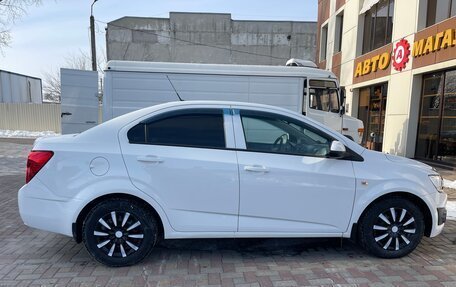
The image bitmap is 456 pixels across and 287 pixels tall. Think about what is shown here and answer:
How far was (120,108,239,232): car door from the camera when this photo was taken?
329 centimetres

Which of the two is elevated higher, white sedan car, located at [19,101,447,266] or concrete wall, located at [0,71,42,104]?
concrete wall, located at [0,71,42,104]

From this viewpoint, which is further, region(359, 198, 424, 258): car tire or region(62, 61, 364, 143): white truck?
region(62, 61, 364, 143): white truck

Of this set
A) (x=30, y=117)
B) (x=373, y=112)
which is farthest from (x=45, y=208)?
(x=30, y=117)

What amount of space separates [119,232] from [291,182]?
1.81m

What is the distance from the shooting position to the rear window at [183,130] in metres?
3.41

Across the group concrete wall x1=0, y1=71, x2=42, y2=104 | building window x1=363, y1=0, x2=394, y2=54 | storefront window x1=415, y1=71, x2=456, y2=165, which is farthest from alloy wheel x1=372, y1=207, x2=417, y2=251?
concrete wall x1=0, y1=71, x2=42, y2=104

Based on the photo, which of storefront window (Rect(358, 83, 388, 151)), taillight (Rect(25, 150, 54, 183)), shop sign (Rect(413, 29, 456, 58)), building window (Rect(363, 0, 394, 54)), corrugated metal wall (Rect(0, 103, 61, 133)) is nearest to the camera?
taillight (Rect(25, 150, 54, 183))

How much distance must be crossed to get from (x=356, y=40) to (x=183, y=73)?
30.7 feet

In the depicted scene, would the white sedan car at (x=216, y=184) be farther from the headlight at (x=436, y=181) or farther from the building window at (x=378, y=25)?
the building window at (x=378, y=25)

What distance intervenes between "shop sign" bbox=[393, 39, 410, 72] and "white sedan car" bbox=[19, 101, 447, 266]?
854cm

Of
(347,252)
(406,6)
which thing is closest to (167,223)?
(347,252)

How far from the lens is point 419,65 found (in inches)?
397

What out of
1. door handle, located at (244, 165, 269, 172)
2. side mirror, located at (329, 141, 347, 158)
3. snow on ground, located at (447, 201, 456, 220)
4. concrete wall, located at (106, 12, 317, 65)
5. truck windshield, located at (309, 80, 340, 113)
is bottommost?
snow on ground, located at (447, 201, 456, 220)

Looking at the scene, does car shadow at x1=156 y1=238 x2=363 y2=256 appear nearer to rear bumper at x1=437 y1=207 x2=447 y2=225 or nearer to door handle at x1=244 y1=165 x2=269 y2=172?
rear bumper at x1=437 y1=207 x2=447 y2=225
